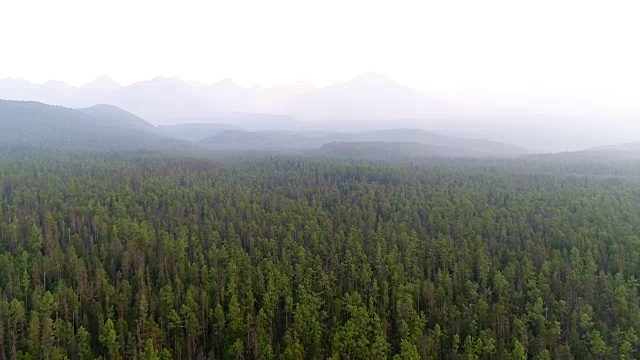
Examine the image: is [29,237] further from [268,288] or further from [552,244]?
[552,244]

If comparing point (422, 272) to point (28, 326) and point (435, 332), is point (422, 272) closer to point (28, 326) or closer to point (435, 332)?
point (435, 332)

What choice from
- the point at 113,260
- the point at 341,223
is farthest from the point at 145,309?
the point at 341,223

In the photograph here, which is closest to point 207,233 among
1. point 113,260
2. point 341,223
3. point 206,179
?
point 113,260

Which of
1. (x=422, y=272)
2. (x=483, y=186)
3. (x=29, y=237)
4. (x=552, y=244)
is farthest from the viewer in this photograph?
(x=483, y=186)

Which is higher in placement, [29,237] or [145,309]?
[29,237]

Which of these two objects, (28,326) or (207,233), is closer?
(28,326)

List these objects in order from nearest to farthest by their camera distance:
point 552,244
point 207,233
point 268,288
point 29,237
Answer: point 268,288
point 29,237
point 552,244
point 207,233
